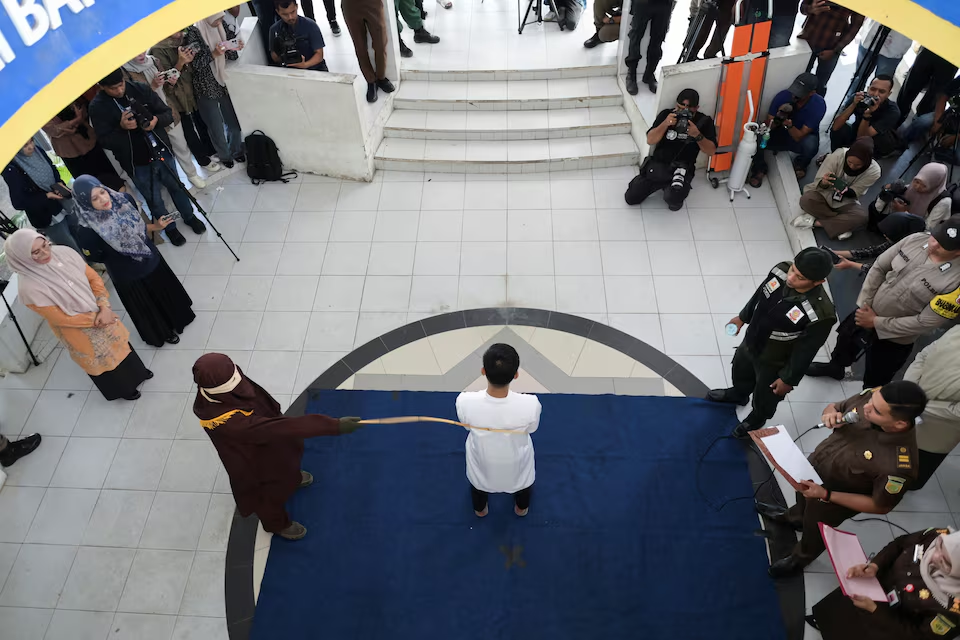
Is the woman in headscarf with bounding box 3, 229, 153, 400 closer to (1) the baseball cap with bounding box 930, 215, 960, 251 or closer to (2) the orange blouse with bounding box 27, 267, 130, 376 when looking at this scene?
(2) the orange blouse with bounding box 27, 267, 130, 376

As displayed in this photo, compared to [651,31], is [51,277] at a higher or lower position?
higher

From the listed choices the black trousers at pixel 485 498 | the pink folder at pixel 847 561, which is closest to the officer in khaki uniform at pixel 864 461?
the pink folder at pixel 847 561

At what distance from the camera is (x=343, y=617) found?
12.6 ft

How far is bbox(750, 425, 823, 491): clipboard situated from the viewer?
135 inches

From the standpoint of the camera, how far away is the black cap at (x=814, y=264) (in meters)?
3.48

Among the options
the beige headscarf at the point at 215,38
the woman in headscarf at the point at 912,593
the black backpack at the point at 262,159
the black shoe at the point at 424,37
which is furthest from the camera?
the black shoe at the point at 424,37

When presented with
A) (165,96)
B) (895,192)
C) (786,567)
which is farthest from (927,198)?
(165,96)

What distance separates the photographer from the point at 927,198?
16.6 ft

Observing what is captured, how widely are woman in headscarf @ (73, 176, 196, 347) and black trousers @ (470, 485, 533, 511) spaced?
10.1 feet

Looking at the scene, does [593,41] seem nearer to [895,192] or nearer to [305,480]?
[895,192]

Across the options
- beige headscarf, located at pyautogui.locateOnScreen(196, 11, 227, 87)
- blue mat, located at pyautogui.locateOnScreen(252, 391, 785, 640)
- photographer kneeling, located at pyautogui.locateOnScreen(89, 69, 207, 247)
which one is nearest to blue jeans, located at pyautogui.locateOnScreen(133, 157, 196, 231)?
photographer kneeling, located at pyautogui.locateOnScreen(89, 69, 207, 247)

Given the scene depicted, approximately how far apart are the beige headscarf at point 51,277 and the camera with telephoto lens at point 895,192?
6.41 meters

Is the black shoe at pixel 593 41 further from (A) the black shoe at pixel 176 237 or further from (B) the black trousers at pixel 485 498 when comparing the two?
(B) the black trousers at pixel 485 498

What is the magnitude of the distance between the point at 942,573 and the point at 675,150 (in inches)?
172
